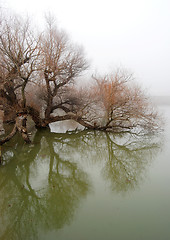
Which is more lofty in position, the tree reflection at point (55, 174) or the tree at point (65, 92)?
the tree at point (65, 92)

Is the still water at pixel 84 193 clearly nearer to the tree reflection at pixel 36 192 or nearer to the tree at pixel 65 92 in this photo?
the tree reflection at pixel 36 192

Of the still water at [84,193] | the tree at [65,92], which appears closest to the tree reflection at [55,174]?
the still water at [84,193]

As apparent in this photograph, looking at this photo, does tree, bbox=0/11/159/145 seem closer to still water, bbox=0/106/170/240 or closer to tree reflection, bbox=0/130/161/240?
tree reflection, bbox=0/130/161/240

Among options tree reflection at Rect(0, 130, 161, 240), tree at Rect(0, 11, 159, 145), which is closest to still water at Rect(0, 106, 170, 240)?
tree reflection at Rect(0, 130, 161, 240)

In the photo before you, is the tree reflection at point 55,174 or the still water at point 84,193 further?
the tree reflection at point 55,174

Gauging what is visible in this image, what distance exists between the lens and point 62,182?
13.6 feet

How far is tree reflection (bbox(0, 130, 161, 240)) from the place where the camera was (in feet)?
9.32

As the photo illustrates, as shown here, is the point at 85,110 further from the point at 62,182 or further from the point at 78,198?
the point at 78,198

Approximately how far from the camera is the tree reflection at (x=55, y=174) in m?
2.84

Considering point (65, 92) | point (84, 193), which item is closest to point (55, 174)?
point (84, 193)

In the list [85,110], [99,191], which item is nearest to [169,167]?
[99,191]

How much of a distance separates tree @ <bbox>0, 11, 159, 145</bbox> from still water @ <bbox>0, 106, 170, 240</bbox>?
7.51 ft

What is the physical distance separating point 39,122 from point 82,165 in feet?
18.2

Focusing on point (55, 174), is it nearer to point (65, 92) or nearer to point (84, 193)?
point (84, 193)
